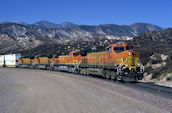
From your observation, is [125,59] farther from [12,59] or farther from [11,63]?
[11,63]

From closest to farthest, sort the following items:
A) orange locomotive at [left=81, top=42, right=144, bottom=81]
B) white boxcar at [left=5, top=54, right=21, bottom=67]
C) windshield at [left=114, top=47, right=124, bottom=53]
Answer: orange locomotive at [left=81, top=42, right=144, bottom=81] < windshield at [left=114, top=47, right=124, bottom=53] < white boxcar at [left=5, top=54, right=21, bottom=67]

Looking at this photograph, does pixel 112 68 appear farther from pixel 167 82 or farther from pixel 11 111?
pixel 11 111

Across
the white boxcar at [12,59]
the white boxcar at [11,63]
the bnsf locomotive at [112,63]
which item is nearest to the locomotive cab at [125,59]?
the bnsf locomotive at [112,63]

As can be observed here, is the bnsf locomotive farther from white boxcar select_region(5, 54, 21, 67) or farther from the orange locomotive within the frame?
white boxcar select_region(5, 54, 21, 67)

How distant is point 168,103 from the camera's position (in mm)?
10273

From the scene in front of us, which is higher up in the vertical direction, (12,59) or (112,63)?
(12,59)

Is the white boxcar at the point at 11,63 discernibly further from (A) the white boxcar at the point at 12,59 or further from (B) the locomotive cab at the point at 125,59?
(B) the locomotive cab at the point at 125,59

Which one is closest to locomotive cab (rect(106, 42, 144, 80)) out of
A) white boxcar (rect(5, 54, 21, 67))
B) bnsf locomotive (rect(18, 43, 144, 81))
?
bnsf locomotive (rect(18, 43, 144, 81))

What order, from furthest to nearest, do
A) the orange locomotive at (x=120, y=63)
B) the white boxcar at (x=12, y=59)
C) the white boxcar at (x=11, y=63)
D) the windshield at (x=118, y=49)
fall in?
the white boxcar at (x=11, y=63)
the white boxcar at (x=12, y=59)
the windshield at (x=118, y=49)
the orange locomotive at (x=120, y=63)

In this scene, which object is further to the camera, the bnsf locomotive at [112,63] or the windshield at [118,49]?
the windshield at [118,49]

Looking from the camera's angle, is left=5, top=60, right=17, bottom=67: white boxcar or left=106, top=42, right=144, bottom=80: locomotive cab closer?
left=106, top=42, right=144, bottom=80: locomotive cab

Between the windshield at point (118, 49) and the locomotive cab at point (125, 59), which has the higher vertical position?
the windshield at point (118, 49)

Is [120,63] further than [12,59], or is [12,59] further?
[12,59]

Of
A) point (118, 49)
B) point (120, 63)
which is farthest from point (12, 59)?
point (120, 63)
